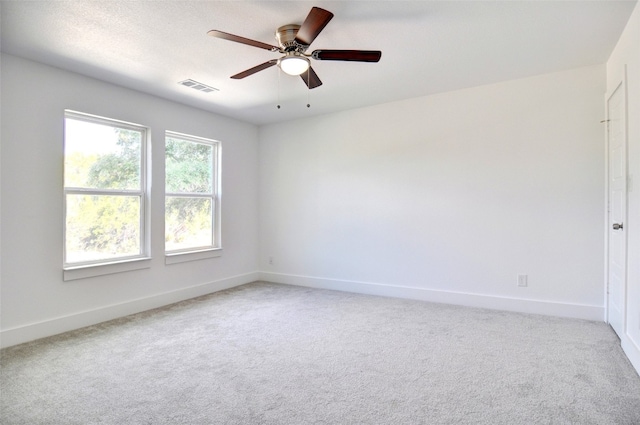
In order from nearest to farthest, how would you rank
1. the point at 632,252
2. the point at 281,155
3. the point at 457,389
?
the point at 457,389 → the point at 632,252 → the point at 281,155

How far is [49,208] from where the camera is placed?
3.14 meters

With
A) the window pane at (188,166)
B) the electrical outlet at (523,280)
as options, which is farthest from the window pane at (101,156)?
the electrical outlet at (523,280)

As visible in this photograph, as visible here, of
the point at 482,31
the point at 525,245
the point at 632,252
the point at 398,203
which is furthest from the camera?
the point at 398,203

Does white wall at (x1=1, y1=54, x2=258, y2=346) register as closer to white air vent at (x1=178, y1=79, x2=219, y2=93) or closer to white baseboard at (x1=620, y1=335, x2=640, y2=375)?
white air vent at (x1=178, y1=79, x2=219, y2=93)

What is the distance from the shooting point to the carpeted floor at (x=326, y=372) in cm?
187

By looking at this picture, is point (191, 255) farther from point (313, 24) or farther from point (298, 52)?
point (313, 24)

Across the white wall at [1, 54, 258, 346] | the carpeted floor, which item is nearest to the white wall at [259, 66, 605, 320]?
the carpeted floor

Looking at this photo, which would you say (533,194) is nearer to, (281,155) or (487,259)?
(487,259)

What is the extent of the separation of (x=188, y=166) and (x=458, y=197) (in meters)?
3.52

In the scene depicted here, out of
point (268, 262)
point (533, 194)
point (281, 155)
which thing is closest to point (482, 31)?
point (533, 194)

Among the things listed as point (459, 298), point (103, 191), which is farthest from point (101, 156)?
point (459, 298)

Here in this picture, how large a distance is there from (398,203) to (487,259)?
123cm

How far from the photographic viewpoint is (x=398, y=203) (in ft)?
14.2

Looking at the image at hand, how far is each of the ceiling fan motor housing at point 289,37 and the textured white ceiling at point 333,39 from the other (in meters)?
0.05
